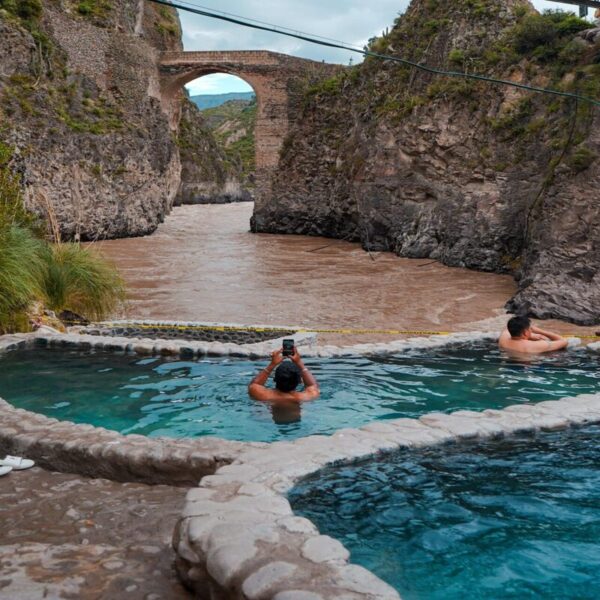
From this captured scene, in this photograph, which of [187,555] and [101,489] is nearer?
[187,555]

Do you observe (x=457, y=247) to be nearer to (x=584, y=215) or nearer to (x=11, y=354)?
(x=584, y=215)

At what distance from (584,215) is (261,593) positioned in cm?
1149

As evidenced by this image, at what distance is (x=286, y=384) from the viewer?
6.34 metres

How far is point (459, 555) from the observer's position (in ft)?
11.8

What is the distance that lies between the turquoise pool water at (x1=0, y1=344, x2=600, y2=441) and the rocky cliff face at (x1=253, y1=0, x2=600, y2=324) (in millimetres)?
4692

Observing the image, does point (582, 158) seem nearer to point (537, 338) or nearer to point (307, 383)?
point (537, 338)

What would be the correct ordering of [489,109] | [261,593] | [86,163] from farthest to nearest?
[86,163] → [489,109] → [261,593]

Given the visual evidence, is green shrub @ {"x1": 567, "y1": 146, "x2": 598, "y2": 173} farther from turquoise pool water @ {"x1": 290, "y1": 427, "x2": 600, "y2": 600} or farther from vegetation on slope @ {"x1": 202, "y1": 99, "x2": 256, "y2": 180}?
vegetation on slope @ {"x1": 202, "y1": 99, "x2": 256, "y2": 180}

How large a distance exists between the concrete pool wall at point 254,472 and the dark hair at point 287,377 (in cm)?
137

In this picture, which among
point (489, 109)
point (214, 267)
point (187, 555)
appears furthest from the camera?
point (214, 267)

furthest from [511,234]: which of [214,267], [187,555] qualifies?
[187,555]

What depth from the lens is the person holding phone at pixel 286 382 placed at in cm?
636

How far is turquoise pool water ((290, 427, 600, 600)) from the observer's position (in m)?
3.38

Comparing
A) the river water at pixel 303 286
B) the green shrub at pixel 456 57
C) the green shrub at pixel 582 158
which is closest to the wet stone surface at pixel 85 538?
the river water at pixel 303 286
